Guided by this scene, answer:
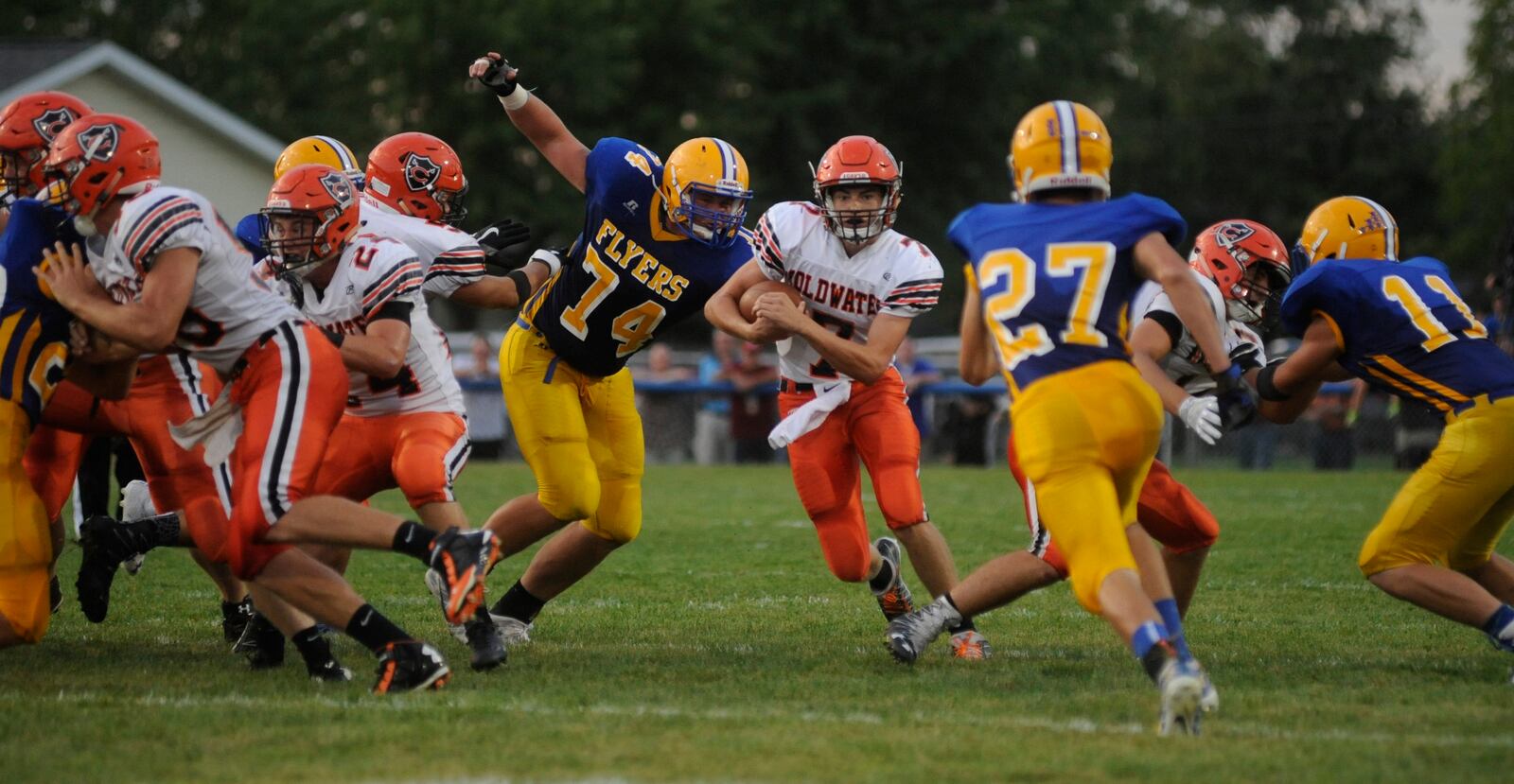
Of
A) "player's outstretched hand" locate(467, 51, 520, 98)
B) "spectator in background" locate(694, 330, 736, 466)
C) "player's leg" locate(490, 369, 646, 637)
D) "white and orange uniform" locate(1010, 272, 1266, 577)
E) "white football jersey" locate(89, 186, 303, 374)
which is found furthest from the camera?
"spectator in background" locate(694, 330, 736, 466)

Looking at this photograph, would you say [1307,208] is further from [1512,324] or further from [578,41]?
[1512,324]

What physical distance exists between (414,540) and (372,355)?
74 cm

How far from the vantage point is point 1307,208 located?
38344 millimetres

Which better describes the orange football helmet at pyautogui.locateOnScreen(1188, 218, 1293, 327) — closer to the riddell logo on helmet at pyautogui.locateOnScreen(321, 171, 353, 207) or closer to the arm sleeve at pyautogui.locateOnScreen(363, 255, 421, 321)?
the arm sleeve at pyautogui.locateOnScreen(363, 255, 421, 321)

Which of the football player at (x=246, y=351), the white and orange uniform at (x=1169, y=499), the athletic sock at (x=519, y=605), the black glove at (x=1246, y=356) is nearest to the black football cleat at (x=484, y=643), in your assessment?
the football player at (x=246, y=351)

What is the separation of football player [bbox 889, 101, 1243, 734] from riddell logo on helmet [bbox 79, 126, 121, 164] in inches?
103

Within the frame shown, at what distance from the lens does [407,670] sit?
5.16 m

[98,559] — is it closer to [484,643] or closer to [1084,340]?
[484,643]

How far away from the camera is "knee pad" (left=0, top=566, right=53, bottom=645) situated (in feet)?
17.5

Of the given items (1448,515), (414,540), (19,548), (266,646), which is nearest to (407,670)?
(414,540)

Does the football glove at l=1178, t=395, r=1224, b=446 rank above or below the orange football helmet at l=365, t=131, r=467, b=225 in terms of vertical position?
below

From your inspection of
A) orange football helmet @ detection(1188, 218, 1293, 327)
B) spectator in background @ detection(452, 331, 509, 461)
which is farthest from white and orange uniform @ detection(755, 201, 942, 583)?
spectator in background @ detection(452, 331, 509, 461)

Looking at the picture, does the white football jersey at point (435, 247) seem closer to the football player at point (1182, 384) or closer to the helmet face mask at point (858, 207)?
the helmet face mask at point (858, 207)

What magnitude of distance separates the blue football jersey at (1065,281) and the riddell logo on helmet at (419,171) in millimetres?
2660
